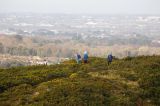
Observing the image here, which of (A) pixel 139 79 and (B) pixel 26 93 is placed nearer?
(B) pixel 26 93

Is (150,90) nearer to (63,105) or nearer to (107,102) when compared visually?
(107,102)

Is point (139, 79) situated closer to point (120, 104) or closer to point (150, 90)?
point (150, 90)

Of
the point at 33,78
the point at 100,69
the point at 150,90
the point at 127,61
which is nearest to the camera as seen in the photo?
the point at 150,90

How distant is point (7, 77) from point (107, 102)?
36.0 ft

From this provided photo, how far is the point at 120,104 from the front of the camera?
82.9 feet

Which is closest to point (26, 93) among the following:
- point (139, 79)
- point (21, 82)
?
point (21, 82)

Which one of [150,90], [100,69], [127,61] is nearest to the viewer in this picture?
[150,90]

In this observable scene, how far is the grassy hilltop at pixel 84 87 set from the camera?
25344mm

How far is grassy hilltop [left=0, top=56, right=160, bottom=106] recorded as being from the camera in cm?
2534

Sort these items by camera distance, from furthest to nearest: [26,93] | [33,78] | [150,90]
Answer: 1. [33,78]
2. [150,90]
3. [26,93]

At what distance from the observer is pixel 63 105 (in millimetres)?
24188

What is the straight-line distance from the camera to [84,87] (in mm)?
27750

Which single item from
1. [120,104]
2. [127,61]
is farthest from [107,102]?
[127,61]

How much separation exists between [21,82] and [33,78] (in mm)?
1452
